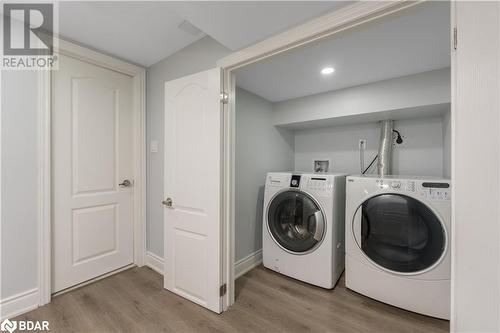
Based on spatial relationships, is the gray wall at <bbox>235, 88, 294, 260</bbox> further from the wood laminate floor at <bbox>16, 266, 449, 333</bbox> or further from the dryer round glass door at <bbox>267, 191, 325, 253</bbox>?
the wood laminate floor at <bbox>16, 266, 449, 333</bbox>

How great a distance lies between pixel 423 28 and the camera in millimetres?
1277

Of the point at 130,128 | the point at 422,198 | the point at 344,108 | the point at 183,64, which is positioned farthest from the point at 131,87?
the point at 422,198

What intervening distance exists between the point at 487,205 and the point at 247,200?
1861 millimetres

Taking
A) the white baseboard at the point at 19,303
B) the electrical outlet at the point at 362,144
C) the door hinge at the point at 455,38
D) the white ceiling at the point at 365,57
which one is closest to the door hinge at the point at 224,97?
the white ceiling at the point at 365,57

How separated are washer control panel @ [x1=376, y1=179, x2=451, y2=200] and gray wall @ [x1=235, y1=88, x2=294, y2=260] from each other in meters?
1.27

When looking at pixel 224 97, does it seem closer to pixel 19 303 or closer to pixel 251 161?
pixel 251 161

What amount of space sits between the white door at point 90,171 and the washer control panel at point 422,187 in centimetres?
251

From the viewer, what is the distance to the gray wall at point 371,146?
86.1 inches

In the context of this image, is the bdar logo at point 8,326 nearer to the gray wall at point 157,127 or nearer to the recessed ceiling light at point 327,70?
the gray wall at point 157,127

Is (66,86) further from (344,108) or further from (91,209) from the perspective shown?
(344,108)

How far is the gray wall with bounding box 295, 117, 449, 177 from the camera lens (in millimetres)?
2188

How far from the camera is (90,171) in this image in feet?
6.23

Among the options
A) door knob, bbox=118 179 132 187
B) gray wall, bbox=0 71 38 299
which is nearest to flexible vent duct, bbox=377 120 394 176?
door knob, bbox=118 179 132 187

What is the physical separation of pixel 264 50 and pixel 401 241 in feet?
5.86
